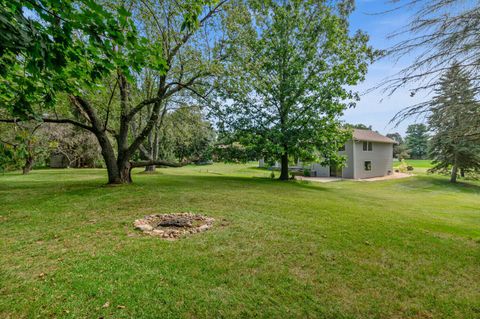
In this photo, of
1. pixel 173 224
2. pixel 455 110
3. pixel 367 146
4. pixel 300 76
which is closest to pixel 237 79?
pixel 300 76

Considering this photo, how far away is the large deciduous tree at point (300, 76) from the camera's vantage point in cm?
1315

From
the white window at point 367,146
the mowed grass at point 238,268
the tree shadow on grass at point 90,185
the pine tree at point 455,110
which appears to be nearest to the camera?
the mowed grass at point 238,268

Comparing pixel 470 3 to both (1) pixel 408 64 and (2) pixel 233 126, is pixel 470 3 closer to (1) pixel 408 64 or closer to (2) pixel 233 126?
(1) pixel 408 64

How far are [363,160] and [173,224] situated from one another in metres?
22.7

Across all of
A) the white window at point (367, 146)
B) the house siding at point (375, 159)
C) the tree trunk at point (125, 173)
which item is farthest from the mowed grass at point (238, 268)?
the white window at point (367, 146)

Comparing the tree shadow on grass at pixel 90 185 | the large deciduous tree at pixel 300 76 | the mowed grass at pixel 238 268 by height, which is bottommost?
the mowed grass at pixel 238 268

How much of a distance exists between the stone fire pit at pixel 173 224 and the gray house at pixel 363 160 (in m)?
19.1

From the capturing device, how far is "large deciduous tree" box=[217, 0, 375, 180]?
13.1 metres

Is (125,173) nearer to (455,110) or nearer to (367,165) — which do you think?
(455,110)

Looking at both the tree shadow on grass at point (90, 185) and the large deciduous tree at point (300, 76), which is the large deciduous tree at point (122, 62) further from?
the large deciduous tree at point (300, 76)

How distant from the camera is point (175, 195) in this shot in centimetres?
798

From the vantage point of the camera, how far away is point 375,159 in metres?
24.7

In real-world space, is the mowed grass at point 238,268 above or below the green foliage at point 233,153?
below

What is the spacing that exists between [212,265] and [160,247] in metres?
1.06
